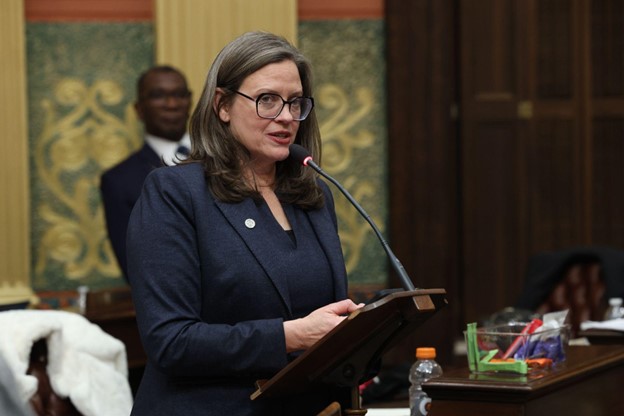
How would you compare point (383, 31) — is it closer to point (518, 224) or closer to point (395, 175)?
point (395, 175)

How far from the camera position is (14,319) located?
334cm

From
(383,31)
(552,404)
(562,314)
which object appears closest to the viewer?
(552,404)

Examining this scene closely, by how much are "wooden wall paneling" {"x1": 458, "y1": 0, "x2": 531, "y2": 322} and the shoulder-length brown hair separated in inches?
159

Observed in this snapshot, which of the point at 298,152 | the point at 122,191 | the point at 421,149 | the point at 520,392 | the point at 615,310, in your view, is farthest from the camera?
the point at 421,149

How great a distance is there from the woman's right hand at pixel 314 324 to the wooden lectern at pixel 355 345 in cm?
7

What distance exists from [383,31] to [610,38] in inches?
48.2

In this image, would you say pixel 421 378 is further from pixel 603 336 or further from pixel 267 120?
pixel 267 120

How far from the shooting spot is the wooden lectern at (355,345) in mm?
2117

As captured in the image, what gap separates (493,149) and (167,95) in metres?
2.04

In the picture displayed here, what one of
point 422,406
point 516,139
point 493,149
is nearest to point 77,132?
point 493,149

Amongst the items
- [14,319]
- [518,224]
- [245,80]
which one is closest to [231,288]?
[245,80]

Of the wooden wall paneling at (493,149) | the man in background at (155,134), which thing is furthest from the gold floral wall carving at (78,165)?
the wooden wall paneling at (493,149)

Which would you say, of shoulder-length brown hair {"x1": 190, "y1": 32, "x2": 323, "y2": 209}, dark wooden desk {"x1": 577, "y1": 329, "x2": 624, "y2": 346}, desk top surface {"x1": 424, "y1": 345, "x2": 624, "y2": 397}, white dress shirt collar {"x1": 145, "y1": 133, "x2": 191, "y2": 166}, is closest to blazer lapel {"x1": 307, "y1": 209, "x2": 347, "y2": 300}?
shoulder-length brown hair {"x1": 190, "y1": 32, "x2": 323, "y2": 209}

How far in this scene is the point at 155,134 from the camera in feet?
17.2
